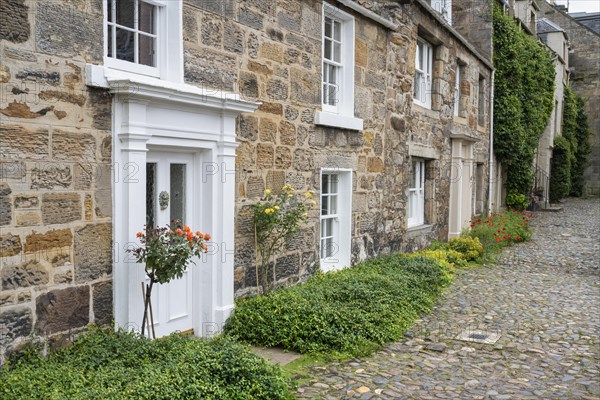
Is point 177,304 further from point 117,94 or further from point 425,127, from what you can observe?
point 425,127

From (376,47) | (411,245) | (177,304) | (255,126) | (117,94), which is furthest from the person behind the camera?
(411,245)

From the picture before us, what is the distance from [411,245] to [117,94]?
8419 mm

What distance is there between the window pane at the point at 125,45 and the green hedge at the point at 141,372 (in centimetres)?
255

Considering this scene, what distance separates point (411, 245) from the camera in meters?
12.6

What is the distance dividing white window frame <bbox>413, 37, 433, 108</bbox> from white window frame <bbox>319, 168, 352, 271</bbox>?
4.08 m

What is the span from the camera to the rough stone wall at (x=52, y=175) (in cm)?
460

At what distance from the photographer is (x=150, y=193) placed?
6.19 meters

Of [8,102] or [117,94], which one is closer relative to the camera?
[8,102]

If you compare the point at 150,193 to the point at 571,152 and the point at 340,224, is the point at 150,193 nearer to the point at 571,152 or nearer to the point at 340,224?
the point at 340,224

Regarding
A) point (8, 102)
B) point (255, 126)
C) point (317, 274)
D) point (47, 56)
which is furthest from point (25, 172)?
point (317, 274)

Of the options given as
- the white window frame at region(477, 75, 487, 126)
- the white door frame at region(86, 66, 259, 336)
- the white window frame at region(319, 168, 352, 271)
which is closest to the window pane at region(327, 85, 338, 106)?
the white window frame at region(319, 168, 352, 271)

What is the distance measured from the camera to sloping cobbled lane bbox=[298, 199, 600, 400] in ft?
18.3

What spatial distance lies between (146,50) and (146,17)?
321 millimetres

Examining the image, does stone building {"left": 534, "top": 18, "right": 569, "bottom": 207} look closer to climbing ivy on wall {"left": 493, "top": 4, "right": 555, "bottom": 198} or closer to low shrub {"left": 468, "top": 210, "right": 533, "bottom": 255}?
climbing ivy on wall {"left": 493, "top": 4, "right": 555, "bottom": 198}
